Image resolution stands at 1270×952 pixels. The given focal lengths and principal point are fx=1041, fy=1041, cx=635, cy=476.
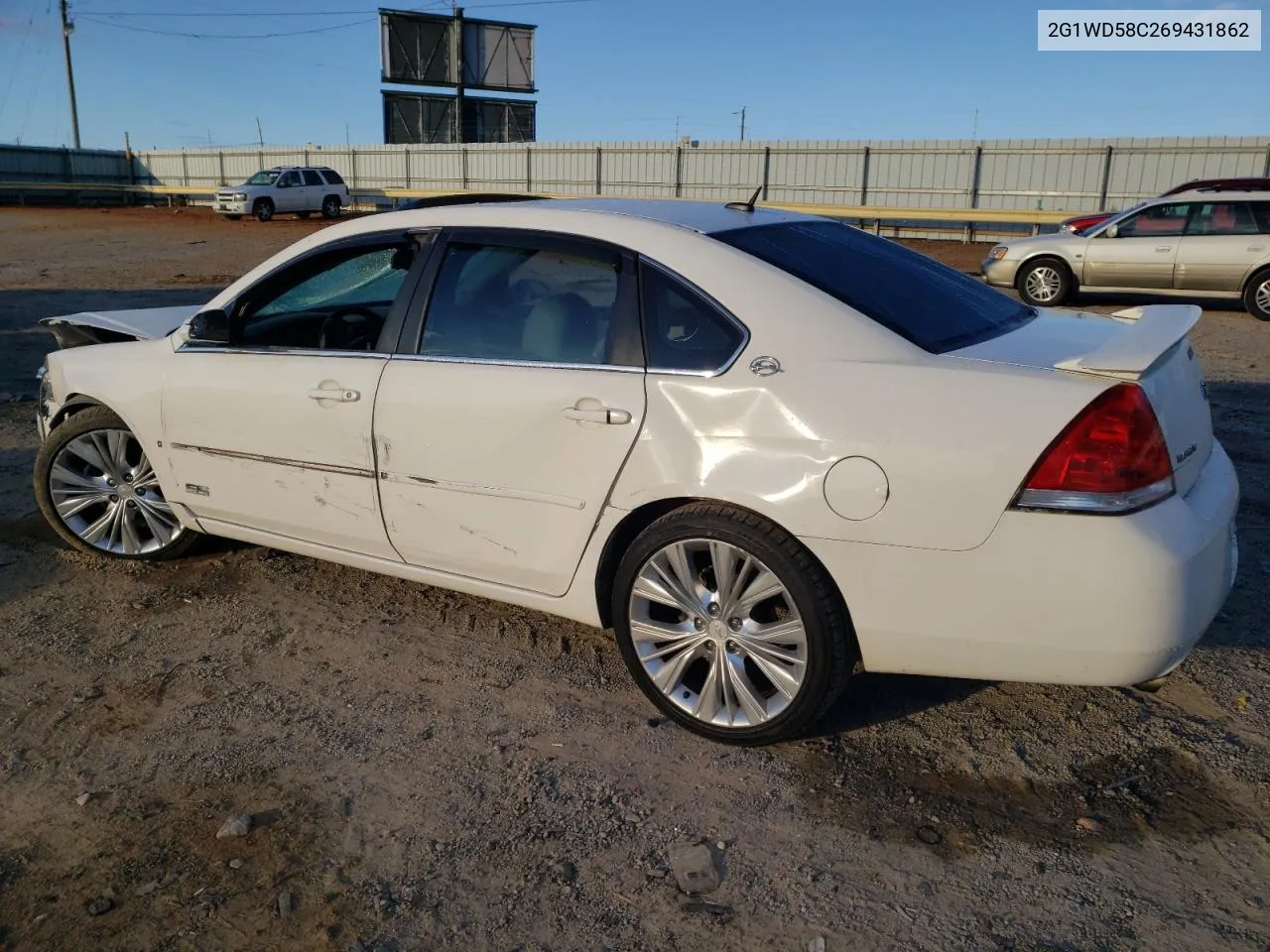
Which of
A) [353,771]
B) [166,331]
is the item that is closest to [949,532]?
[353,771]

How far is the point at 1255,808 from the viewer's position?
291 cm

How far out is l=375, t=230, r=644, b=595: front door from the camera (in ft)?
10.8

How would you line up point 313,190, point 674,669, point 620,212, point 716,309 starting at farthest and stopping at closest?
point 313,190 → point 620,212 → point 674,669 → point 716,309

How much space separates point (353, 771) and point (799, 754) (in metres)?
1.36

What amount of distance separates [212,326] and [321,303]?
0.46m

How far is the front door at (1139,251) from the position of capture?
13.7 meters

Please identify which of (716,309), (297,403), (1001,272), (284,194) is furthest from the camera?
(284,194)

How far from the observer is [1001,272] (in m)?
14.7

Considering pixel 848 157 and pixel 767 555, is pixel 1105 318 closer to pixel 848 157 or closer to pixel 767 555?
pixel 767 555

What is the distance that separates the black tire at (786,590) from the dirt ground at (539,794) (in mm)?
132

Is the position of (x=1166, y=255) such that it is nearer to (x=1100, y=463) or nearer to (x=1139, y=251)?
(x=1139, y=251)

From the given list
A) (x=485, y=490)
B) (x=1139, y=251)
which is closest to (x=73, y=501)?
(x=485, y=490)

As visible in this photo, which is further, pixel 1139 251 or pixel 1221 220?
pixel 1139 251

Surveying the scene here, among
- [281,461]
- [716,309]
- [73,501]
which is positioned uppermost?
[716,309]
